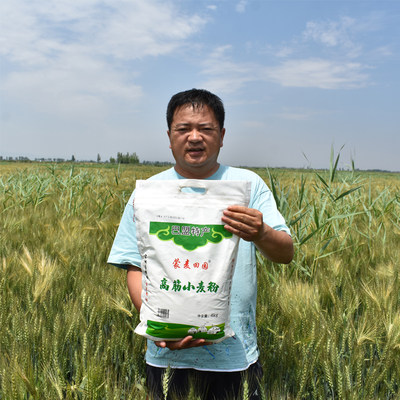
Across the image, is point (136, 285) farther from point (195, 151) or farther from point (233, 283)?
point (195, 151)

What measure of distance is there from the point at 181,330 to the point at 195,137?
1.70ft

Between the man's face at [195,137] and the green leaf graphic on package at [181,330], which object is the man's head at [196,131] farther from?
the green leaf graphic on package at [181,330]

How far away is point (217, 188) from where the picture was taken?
0.95m

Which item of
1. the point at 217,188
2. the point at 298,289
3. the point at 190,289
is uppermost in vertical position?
the point at 217,188

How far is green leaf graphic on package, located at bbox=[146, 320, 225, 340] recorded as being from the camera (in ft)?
3.08

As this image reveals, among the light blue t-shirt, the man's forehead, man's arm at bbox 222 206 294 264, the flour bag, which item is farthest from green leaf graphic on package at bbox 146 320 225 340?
the man's forehead

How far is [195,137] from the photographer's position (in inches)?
41.7

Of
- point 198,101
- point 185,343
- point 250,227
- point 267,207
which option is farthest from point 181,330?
point 198,101

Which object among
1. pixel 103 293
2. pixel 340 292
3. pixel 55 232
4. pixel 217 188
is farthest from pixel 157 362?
pixel 55 232

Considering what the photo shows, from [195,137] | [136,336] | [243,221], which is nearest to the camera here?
[243,221]

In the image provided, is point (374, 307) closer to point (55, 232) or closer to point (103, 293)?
point (103, 293)

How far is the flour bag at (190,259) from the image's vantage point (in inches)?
36.6

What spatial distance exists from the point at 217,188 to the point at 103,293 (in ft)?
2.47

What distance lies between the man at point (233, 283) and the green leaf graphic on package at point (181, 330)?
10cm
